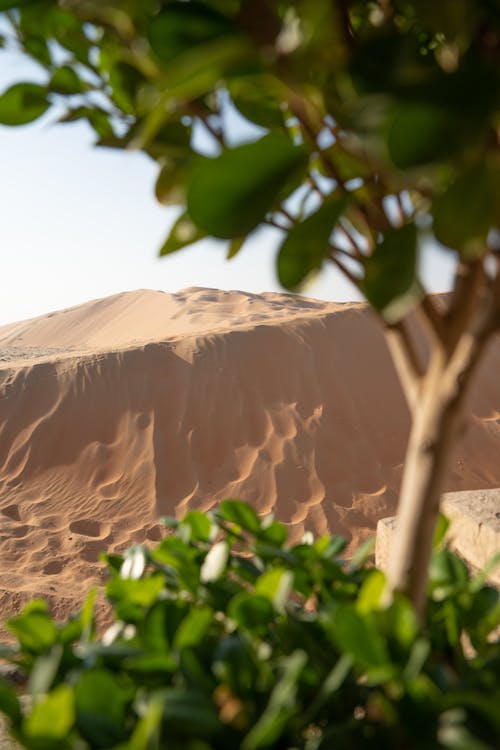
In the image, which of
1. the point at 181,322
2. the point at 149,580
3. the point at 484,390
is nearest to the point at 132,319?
the point at 181,322

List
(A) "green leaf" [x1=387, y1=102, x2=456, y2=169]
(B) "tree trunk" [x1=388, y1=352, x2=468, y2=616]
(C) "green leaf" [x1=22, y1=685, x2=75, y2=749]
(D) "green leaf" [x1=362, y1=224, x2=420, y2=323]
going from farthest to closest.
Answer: (B) "tree trunk" [x1=388, y1=352, x2=468, y2=616]
(C) "green leaf" [x1=22, y1=685, x2=75, y2=749]
(D) "green leaf" [x1=362, y1=224, x2=420, y2=323]
(A) "green leaf" [x1=387, y1=102, x2=456, y2=169]

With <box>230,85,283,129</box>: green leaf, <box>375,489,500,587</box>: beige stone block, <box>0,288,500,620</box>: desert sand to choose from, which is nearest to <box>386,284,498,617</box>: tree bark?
<box>230,85,283,129</box>: green leaf

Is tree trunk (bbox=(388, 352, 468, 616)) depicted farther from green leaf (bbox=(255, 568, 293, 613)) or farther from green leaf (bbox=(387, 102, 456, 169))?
green leaf (bbox=(387, 102, 456, 169))

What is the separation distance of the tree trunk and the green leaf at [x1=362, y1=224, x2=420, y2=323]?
35cm

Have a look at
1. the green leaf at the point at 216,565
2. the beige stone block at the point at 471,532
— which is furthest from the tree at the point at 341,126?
the beige stone block at the point at 471,532

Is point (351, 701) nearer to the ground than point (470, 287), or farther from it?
nearer to the ground

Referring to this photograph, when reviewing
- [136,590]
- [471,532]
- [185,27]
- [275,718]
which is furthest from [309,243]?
[471,532]

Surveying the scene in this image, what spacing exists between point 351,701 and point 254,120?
0.84 m

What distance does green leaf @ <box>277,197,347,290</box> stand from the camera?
0.53 m

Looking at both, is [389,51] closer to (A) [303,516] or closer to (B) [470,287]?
(B) [470,287]

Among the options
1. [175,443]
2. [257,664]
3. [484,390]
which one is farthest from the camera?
[484,390]

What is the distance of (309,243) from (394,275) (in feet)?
0.27

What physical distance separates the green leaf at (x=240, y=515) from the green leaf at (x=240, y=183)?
0.78 m

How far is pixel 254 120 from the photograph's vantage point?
0.82 m
